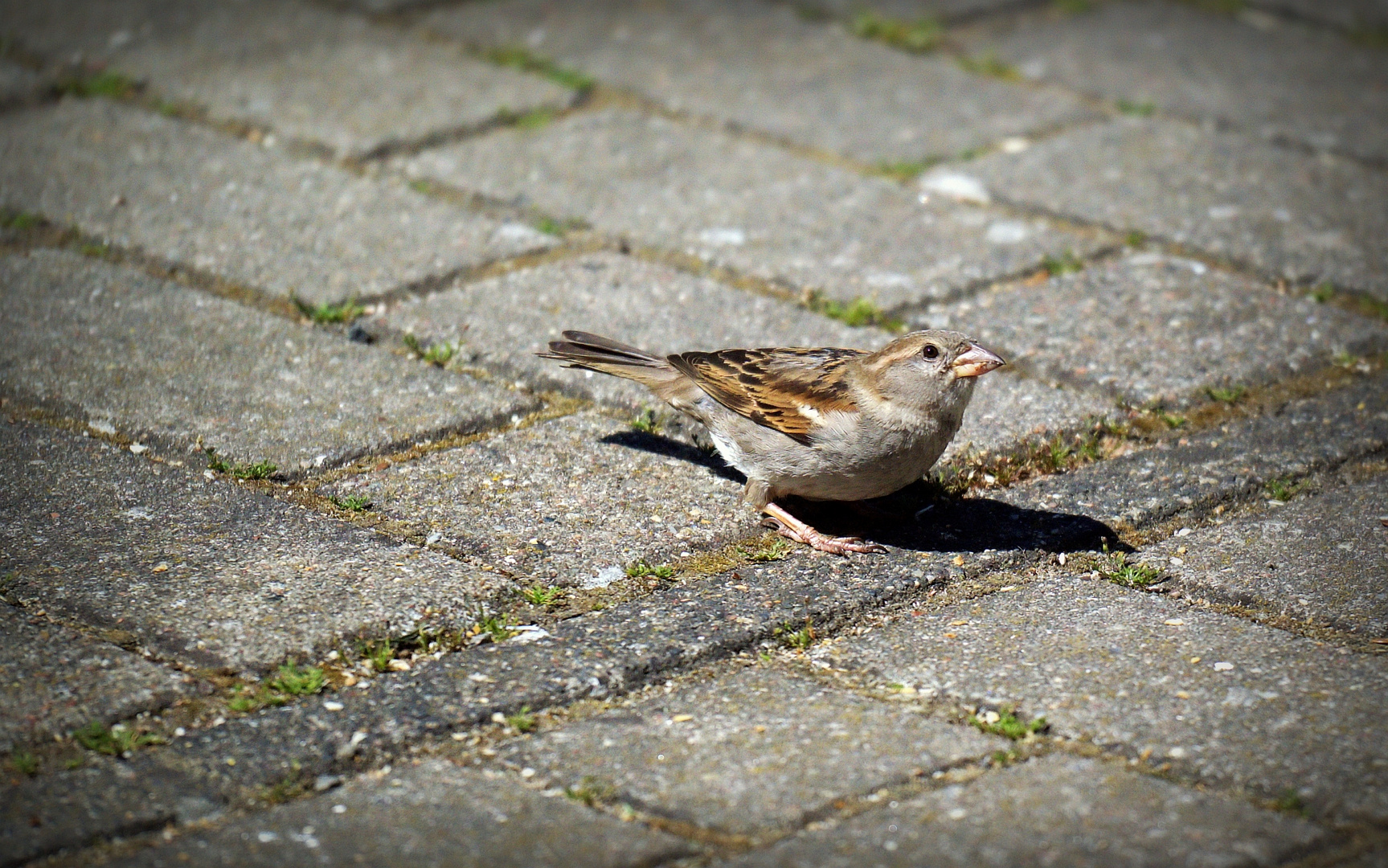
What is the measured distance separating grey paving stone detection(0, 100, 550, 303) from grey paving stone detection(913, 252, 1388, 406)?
1.72 m

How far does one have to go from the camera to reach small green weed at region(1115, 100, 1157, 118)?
22.5 feet

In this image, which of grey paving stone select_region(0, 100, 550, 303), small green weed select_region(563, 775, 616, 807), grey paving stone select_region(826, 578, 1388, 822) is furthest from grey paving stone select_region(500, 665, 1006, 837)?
grey paving stone select_region(0, 100, 550, 303)

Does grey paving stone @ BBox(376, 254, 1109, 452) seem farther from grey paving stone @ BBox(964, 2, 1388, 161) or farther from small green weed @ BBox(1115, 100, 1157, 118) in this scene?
grey paving stone @ BBox(964, 2, 1388, 161)

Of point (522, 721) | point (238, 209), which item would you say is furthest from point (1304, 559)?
point (238, 209)

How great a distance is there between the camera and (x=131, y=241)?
17.4 ft

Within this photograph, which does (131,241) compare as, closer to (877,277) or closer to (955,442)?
(877,277)

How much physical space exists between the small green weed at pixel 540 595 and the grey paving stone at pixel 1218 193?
125 inches

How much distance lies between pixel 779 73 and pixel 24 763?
5.27 m

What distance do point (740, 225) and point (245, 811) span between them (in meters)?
3.47

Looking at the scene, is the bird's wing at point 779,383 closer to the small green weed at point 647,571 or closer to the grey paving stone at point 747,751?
the small green weed at point 647,571

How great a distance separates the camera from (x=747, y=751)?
2.94m

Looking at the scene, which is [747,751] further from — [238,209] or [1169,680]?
[238,209]

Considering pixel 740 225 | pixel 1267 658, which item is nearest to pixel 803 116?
pixel 740 225

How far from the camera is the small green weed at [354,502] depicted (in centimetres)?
384
